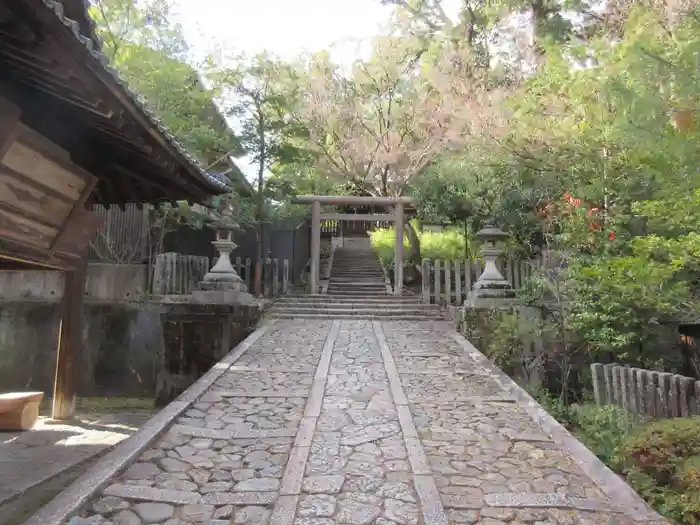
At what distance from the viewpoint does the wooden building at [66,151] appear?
325cm

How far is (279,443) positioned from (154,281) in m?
8.81

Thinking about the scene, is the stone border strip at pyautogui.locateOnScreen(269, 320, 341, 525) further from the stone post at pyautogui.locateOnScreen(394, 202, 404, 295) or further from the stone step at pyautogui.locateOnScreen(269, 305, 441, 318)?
the stone post at pyautogui.locateOnScreen(394, 202, 404, 295)

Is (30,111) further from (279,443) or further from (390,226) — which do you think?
(390,226)

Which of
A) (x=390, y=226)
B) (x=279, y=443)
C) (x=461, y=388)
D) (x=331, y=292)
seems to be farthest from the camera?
(x=390, y=226)

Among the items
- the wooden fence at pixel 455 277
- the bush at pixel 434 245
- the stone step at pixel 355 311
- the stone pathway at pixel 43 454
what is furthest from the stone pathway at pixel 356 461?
the bush at pixel 434 245

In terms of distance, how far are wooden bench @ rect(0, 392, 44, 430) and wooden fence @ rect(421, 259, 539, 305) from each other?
1003 centimetres

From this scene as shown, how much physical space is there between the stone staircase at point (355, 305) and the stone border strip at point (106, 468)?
7.33 meters

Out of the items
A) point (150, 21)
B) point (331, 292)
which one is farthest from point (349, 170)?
point (150, 21)

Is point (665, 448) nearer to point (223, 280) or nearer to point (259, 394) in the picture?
point (259, 394)

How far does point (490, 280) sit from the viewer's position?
11.6 meters

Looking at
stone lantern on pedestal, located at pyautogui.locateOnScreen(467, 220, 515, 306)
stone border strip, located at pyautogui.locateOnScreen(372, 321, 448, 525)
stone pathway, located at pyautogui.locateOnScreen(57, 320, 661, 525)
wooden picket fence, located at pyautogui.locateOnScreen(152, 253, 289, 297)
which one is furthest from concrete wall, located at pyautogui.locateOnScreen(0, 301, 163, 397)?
stone lantern on pedestal, located at pyautogui.locateOnScreen(467, 220, 515, 306)

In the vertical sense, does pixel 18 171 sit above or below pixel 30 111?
below

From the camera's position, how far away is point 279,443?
16.5ft

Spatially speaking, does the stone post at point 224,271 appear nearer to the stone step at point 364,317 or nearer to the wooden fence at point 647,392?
the stone step at point 364,317
